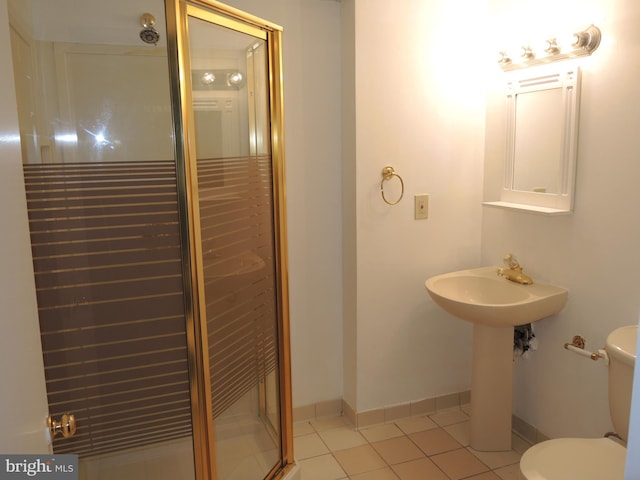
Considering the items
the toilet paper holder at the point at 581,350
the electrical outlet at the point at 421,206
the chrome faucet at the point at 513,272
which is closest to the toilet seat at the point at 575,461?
the toilet paper holder at the point at 581,350

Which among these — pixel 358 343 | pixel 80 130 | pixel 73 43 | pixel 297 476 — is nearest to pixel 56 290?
pixel 80 130

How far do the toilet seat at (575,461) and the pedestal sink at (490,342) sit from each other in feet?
2.11

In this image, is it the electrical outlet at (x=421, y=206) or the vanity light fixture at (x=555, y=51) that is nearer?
the vanity light fixture at (x=555, y=51)

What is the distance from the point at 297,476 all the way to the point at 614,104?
81.2 inches

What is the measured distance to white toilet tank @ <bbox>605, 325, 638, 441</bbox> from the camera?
1869 mm

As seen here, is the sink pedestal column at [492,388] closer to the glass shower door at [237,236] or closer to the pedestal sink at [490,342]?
the pedestal sink at [490,342]

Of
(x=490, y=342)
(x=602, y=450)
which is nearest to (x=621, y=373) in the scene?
(x=602, y=450)

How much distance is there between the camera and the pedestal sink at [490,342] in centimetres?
251

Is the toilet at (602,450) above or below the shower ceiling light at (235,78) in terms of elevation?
below

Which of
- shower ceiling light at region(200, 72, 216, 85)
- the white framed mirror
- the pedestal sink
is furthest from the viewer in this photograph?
the pedestal sink

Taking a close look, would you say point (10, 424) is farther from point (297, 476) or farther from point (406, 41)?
point (406, 41)

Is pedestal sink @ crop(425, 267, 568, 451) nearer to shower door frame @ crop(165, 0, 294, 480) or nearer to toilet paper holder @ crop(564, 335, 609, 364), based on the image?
toilet paper holder @ crop(564, 335, 609, 364)

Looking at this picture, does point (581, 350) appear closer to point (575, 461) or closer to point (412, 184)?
point (575, 461)

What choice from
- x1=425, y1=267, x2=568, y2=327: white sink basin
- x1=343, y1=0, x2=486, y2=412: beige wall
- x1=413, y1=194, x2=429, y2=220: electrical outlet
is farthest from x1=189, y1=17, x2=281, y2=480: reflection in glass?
x1=413, y1=194, x2=429, y2=220: electrical outlet
